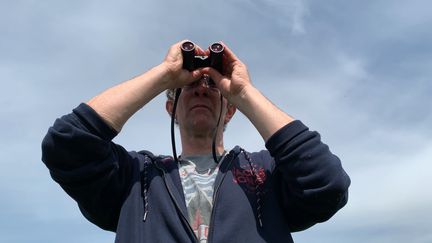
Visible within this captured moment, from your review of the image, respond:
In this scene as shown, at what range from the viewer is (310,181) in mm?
3545

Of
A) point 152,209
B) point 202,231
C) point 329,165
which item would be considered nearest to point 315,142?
point 329,165

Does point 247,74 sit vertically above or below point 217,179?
above

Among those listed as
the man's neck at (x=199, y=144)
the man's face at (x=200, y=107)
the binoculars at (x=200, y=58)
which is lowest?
the man's neck at (x=199, y=144)

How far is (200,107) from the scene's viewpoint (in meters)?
4.35

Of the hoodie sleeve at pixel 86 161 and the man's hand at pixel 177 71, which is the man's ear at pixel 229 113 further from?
the hoodie sleeve at pixel 86 161

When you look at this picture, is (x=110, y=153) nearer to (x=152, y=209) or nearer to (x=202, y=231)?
(x=152, y=209)

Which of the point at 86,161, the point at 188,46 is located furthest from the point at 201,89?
the point at 86,161

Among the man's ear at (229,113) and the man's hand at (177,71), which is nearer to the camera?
the man's hand at (177,71)

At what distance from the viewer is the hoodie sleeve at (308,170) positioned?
11.6 ft

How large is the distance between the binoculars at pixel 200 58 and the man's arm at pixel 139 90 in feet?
0.15

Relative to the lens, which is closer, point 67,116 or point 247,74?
point 67,116

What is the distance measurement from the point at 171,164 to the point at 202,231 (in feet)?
2.14

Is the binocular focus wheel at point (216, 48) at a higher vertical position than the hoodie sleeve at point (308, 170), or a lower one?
higher

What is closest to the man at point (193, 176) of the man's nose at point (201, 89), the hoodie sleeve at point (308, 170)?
the hoodie sleeve at point (308, 170)
